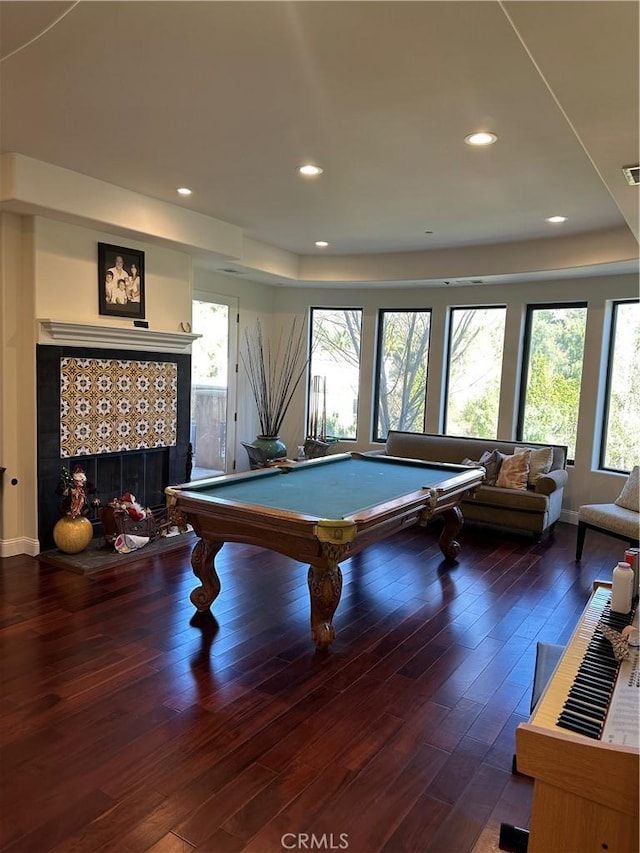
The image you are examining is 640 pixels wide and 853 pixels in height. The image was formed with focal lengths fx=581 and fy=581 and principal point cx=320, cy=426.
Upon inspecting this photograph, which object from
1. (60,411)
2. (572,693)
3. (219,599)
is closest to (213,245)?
(60,411)

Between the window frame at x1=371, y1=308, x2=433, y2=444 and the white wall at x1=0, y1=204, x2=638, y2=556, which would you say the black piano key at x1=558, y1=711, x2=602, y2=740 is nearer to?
the white wall at x1=0, y1=204, x2=638, y2=556

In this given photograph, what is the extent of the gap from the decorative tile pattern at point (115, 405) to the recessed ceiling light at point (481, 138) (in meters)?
3.27

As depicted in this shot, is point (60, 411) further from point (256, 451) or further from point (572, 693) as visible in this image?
point (572, 693)

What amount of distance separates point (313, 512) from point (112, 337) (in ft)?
8.71

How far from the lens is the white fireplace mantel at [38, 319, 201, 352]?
4.41m

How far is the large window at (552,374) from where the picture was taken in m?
6.34

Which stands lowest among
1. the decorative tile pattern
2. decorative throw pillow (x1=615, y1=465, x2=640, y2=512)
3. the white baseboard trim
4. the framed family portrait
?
the white baseboard trim

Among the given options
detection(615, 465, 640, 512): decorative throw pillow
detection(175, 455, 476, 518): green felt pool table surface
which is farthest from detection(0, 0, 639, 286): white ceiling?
detection(615, 465, 640, 512): decorative throw pillow

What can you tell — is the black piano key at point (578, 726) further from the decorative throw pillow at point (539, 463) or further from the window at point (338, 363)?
the window at point (338, 363)

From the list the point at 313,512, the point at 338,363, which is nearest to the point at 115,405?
the point at 313,512

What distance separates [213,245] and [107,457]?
2171mm

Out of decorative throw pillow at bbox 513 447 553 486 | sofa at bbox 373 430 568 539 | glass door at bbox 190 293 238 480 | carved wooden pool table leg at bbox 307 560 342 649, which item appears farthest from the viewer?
glass door at bbox 190 293 238 480

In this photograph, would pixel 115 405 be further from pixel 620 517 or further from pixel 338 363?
pixel 620 517

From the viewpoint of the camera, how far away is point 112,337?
190 inches
